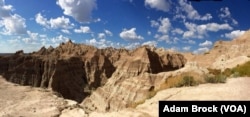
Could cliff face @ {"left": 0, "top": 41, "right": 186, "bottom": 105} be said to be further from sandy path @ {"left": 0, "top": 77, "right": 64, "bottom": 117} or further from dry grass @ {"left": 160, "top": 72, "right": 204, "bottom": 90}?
sandy path @ {"left": 0, "top": 77, "right": 64, "bottom": 117}

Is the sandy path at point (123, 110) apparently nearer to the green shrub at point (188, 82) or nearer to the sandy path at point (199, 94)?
the sandy path at point (199, 94)

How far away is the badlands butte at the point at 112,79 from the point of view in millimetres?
14383

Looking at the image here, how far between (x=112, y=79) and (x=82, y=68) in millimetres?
59101

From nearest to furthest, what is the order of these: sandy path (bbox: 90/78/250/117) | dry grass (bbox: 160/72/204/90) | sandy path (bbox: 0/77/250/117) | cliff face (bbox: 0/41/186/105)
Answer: sandy path (bbox: 90/78/250/117)
sandy path (bbox: 0/77/250/117)
dry grass (bbox: 160/72/204/90)
cliff face (bbox: 0/41/186/105)

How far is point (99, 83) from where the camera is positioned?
153875 mm

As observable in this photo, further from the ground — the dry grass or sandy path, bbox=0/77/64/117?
the dry grass

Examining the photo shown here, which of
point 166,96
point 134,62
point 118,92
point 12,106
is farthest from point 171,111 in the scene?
point 134,62

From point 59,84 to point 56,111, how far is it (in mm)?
116688

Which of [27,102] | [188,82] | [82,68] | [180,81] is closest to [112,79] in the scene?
[82,68]

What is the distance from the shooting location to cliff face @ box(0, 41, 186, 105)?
103188mm

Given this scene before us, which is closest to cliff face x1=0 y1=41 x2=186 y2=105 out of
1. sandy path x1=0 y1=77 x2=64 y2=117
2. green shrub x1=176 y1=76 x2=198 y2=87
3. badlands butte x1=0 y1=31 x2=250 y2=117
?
badlands butte x1=0 y1=31 x2=250 y2=117

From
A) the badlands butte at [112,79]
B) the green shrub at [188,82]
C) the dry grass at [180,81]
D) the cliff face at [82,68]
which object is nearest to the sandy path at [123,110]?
the badlands butte at [112,79]

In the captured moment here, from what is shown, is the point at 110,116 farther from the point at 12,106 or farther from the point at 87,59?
the point at 87,59

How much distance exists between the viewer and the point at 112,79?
326 feet
